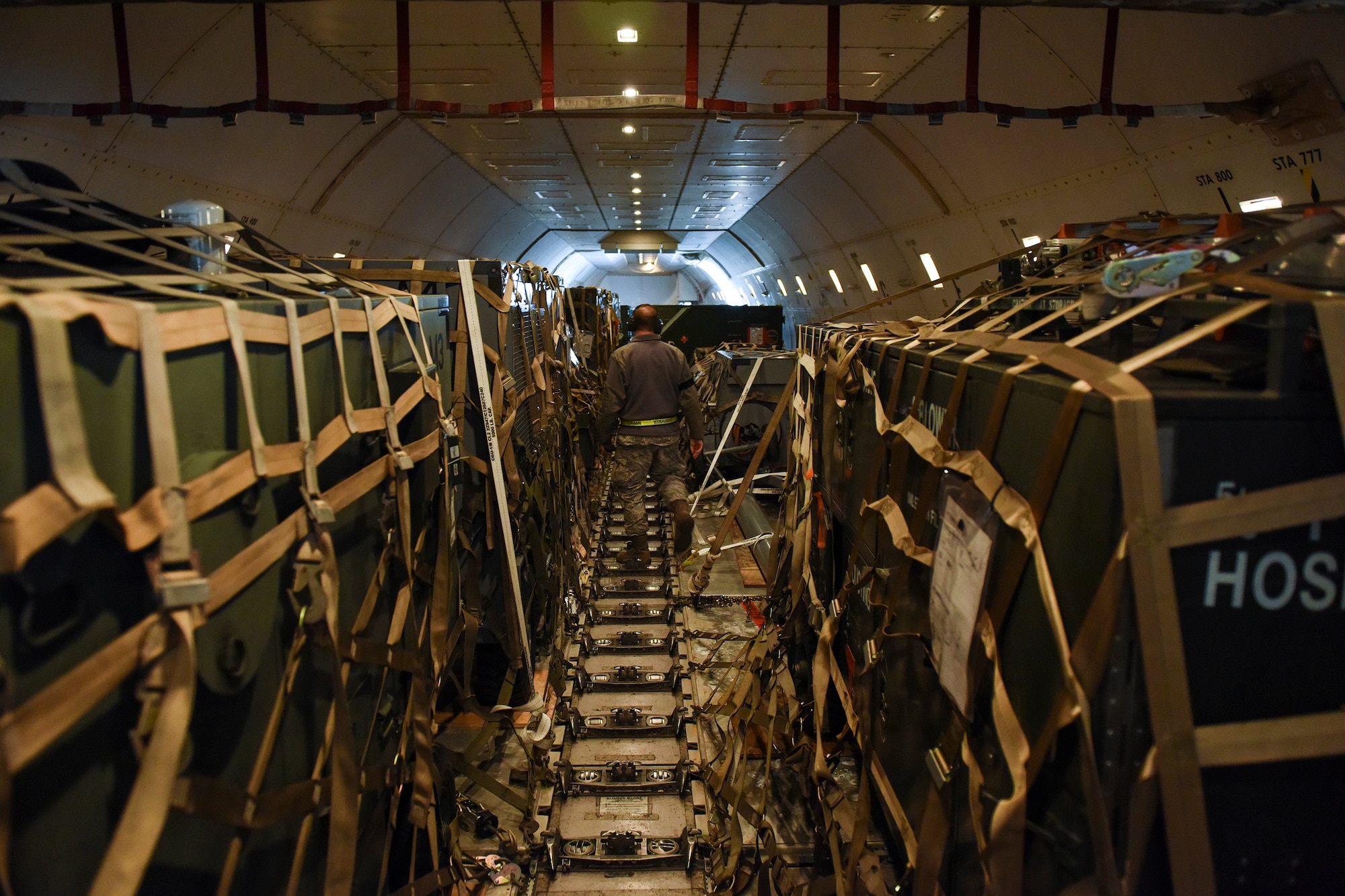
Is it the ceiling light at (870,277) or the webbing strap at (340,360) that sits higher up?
the ceiling light at (870,277)

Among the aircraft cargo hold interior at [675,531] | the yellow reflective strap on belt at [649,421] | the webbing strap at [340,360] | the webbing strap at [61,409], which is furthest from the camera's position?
the yellow reflective strap on belt at [649,421]

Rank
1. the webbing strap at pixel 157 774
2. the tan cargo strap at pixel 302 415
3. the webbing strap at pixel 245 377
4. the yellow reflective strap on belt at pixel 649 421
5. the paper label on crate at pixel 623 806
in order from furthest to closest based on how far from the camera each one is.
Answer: the yellow reflective strap on belt at pixel 649 421 → the paper label on crate at pixel 623 806 → the tan cargo strap at pixel 302 415 → the webbing strap at pixel 245 377 → the webbing strap at pixel 157 774

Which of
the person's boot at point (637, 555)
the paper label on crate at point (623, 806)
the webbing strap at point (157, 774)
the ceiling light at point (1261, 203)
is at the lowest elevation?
the paper label on crate at point (623, 806)

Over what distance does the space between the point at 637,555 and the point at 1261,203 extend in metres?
5.34

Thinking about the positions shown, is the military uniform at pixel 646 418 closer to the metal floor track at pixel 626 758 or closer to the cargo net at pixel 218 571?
the metal floor track at pixel 626 758

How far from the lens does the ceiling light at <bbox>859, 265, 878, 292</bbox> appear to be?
562 inches

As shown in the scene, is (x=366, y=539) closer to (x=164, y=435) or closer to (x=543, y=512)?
(x=164, y=435)

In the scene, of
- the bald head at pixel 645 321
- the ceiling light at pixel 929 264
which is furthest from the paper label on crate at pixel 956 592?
the ceiling light at pixel 929 264

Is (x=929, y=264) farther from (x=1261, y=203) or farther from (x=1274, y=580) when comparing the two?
(x=1274, y=580)

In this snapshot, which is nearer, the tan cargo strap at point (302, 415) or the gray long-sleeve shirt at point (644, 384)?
the tan cargo strap at point (302, 415)

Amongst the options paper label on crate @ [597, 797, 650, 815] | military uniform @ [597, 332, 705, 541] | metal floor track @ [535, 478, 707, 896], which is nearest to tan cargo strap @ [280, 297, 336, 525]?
metal floor track @ [535, 478, 707, 896]

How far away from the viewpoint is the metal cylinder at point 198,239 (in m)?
2.14

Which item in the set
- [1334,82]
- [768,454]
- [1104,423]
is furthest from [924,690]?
[768,454]

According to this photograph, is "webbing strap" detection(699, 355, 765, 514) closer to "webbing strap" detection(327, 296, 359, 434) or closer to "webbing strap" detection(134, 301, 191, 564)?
"webbing strap" detection(327, 296, 359, 434)
